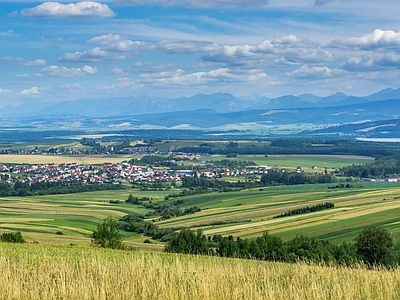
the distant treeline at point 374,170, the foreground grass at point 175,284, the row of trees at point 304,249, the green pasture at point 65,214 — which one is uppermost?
the foreground grass at point 175,284

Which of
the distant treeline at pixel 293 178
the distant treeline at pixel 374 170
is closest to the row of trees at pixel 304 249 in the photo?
the distant treeline at pixel 293 178

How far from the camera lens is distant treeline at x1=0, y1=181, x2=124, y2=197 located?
11262 centimetres

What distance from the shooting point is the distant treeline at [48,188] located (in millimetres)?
112619

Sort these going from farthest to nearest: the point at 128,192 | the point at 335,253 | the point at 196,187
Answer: the point at 196,187, the point at 128,192, the point at 335,253

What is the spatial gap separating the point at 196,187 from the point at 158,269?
108 m

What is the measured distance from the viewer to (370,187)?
104250 millimetres

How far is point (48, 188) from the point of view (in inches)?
4710

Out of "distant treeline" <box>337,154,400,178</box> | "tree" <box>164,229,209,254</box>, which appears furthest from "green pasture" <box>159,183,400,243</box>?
A: "distant treeline" <box>337,154,400,178</box>

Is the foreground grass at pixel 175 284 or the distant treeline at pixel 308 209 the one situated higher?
the foreground grass at pixel 175 284

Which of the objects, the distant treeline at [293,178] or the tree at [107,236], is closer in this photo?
the tree at [107,236]

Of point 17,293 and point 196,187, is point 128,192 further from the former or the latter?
point 17,293

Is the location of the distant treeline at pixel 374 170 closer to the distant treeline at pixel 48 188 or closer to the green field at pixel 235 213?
the green field at pixel 235 213

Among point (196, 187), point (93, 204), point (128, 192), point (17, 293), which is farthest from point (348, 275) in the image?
point (196, 187)

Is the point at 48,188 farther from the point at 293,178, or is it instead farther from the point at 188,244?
the point at 188,244
